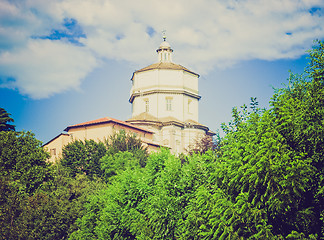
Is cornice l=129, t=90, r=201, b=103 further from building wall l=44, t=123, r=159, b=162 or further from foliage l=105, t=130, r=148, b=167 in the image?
foliage l=105, t=130, r=148, b=167

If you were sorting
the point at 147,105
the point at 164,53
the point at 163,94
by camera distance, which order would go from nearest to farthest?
the point at 163,94
the point at 147,105
the point at 164,53

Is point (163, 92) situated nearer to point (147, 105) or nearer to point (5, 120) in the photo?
point (147, 105)

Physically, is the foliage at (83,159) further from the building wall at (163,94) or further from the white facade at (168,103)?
the building wall at (163,94)

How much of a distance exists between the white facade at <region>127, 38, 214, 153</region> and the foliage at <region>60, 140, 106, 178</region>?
15.5 meters

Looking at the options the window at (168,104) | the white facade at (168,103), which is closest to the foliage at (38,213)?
the white facade at (168,103)

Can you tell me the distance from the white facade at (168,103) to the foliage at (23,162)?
2592 centimetres

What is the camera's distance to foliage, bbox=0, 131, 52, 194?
35.7 metres

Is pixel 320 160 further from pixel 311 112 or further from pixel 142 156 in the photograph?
pixel 142 156

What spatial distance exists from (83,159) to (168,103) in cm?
2303

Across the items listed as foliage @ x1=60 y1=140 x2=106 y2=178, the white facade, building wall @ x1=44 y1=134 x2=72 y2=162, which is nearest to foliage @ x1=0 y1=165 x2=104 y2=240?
foliage @ x1=60 y1=140 x2=106 y2=178

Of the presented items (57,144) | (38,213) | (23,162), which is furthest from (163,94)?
(38,213)

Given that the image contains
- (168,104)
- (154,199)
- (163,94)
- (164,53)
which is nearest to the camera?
(154,199)

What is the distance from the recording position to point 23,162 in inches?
1443

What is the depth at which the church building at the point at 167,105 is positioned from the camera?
2477 inches
